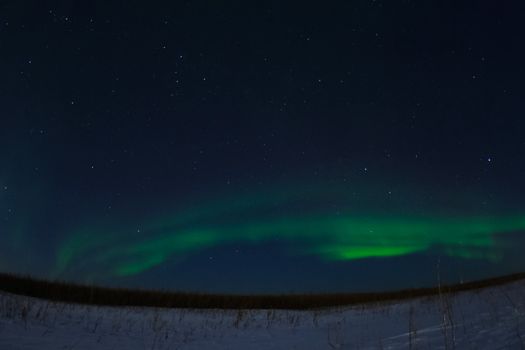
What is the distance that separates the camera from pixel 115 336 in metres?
9.51

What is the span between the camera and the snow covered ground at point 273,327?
7.83m

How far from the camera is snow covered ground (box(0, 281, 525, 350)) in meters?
7.83

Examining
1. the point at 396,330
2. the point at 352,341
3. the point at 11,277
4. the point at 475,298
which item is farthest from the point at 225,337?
the point at 11,277

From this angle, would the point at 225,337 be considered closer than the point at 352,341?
No

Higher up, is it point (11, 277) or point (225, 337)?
point (11, 277)

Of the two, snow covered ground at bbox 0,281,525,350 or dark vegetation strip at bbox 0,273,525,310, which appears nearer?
snow covered ground at bbox 0,281,525,350

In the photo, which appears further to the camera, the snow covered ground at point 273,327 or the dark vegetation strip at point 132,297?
the dark vegetation strip at point 132,297

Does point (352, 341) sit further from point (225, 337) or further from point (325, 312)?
point (325, 312)

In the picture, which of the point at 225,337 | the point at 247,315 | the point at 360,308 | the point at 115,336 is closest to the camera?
the point at 115,336

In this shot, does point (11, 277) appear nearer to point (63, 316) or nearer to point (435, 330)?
point (63, 316)

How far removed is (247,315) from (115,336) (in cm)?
535

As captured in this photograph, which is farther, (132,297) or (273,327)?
(132,297)

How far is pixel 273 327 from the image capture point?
11.9 metres

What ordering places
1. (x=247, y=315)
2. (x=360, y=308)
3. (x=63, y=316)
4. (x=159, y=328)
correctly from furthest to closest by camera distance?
(x=360, y=308), (x=247, y=315), (x=63, y=316), (x=159, y=328)
